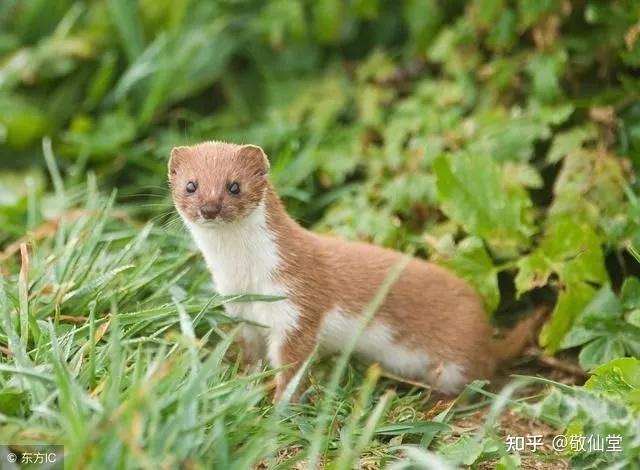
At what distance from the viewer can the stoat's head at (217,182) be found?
4465 mm

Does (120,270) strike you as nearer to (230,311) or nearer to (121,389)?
(230,311)

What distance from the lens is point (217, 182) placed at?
451cm

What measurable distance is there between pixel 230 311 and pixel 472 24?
2.93 metres

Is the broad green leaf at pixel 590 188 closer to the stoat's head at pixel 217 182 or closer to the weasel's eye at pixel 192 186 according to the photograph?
the stoat's head at pixel 217 182

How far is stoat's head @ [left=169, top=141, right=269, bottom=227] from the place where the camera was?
4.46 m

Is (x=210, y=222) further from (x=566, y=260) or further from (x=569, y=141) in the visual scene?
(x=569, y=141)

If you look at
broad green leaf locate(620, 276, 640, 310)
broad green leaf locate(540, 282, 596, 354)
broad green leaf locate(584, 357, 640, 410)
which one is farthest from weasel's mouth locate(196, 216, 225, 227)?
broad green leaf locate(620, 276, 640, 310)

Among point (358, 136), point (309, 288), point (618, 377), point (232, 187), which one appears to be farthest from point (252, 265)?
point (358, 136)

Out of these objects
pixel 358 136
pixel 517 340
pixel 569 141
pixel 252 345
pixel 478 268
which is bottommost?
pixel 517 340

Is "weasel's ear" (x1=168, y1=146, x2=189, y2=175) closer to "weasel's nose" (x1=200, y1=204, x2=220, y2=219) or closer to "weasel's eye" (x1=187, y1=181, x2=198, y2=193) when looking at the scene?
"weasel's eye" (x1=187, y1=181, x2=198, y2=193)

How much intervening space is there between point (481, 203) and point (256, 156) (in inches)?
62.9

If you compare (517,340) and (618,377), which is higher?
(618,377)

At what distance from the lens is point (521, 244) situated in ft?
18.3

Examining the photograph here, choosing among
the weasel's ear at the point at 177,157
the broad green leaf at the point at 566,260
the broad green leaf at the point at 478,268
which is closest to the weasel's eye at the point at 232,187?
the weasel's ear at the point at 177,157
